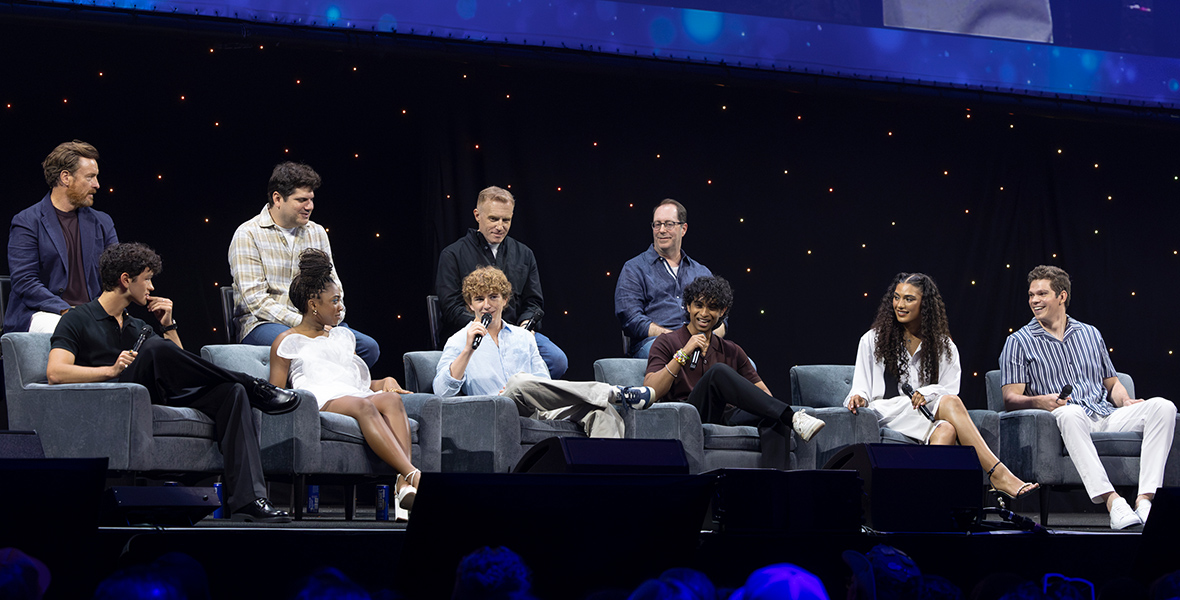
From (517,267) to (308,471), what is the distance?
4.94 ft

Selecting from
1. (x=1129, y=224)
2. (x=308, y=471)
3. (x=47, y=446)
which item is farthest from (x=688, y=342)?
(x=1129, y=224)

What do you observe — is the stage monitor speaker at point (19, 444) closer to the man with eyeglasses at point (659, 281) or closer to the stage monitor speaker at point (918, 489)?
the stage monitor speaker at point (918, 489)

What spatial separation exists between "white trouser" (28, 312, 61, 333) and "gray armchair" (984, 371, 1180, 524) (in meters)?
3.70

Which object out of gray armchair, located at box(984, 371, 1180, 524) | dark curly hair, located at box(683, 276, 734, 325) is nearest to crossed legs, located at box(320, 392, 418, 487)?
dark curly hair, located at box(683, 276, 734, 325)

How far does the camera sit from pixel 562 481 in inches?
84.8

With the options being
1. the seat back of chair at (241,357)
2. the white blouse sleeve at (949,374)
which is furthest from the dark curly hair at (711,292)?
the seat back of chair at (241,357)

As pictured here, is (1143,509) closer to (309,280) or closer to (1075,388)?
(1075,388)

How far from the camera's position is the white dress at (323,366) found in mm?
4027

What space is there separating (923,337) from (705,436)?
107cm

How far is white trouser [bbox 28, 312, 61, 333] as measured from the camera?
4.07 metres

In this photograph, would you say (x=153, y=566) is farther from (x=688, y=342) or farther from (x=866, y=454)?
(x=688, y=342)

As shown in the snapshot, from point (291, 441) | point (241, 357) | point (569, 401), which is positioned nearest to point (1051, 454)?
point (569, 401)

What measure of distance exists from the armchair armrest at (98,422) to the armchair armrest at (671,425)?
1.63 meters

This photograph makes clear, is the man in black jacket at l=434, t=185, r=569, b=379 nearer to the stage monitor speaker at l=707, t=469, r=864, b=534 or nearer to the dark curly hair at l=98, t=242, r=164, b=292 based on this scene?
the dark curly hair at l=98, t=242, r=164, b=292
